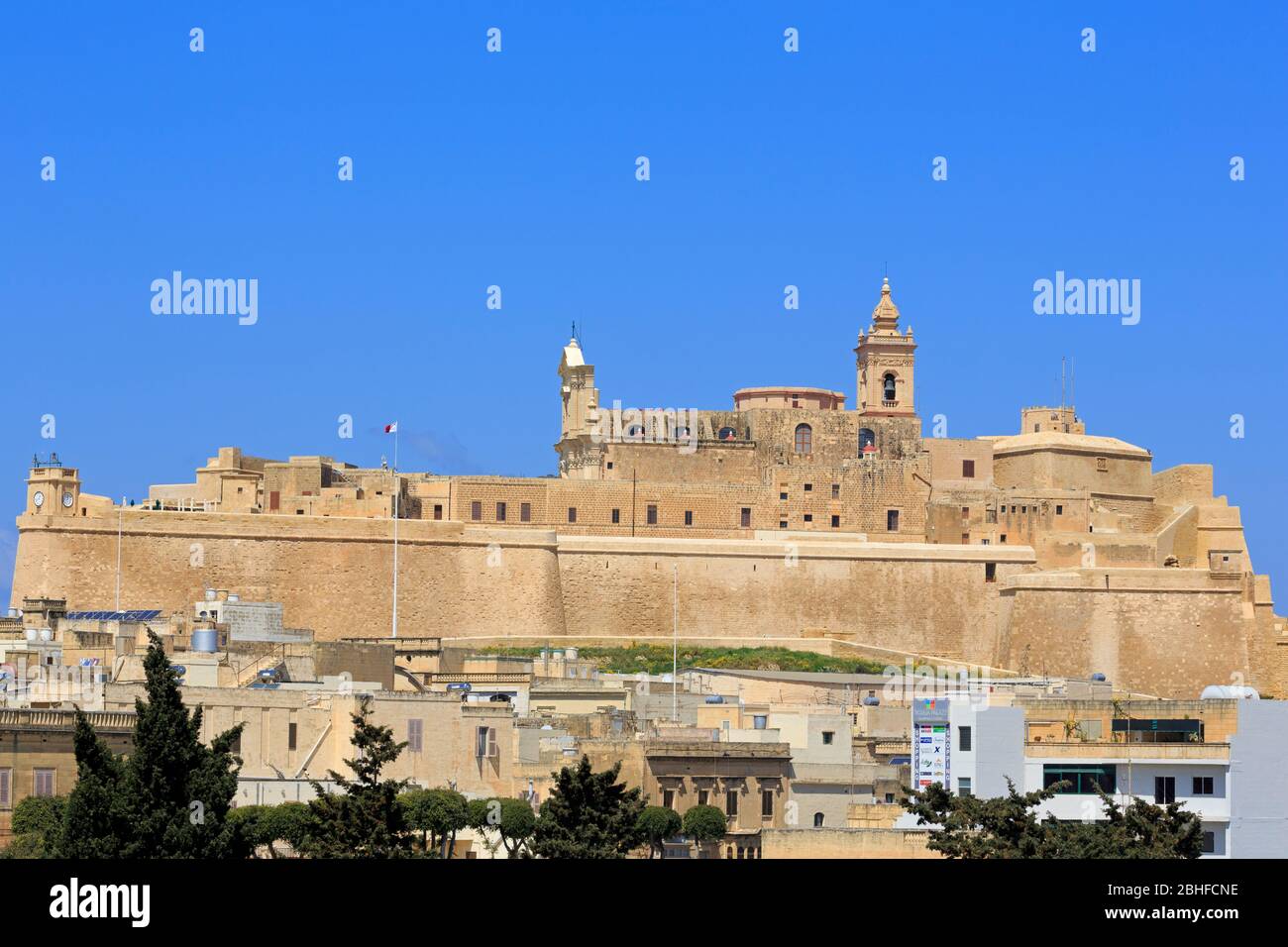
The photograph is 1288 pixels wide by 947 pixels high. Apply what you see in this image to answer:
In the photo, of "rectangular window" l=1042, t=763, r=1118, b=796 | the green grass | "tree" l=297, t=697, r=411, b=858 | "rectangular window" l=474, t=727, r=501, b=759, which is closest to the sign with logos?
"rectangular window" l=1042, t=763, r=1118, b=796

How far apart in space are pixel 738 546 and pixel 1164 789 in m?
29.9

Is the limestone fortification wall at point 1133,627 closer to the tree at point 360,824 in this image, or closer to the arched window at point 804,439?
the arched window at point 804,439

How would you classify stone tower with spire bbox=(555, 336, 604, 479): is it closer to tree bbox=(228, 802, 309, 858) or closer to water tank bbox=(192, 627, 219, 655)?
water tank bbox=(192, 627, 219, 655)

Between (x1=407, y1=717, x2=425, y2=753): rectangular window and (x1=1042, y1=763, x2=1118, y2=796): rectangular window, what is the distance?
A: 6.77 m

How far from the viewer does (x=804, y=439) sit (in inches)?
2285

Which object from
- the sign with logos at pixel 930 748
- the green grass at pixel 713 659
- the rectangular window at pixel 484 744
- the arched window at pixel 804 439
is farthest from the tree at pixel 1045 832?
the arched window at pixel 804 439

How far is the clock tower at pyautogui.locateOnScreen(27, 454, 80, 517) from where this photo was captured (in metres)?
50.1

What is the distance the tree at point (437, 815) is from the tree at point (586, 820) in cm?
277

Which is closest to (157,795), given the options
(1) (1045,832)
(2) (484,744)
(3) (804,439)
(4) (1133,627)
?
(1) (1045,832)

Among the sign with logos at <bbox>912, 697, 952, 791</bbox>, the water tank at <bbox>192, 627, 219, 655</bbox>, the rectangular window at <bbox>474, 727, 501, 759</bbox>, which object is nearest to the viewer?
the rectangular window at <bbox>474, 727, 501, 759</bbox>
